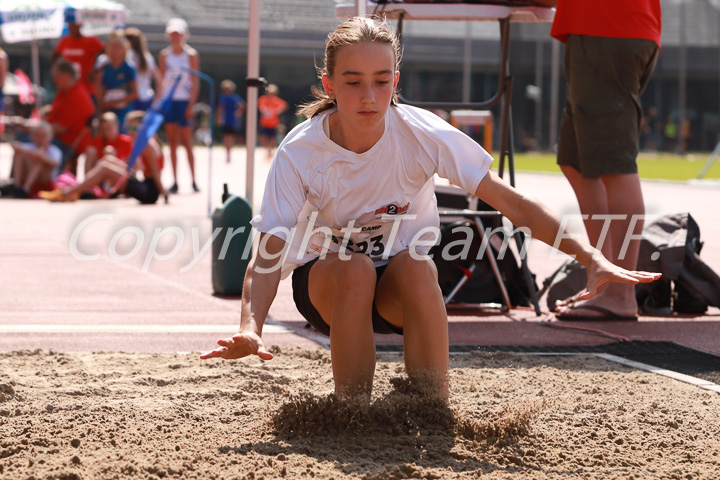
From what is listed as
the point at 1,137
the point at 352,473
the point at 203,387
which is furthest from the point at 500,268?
the point at 1,137

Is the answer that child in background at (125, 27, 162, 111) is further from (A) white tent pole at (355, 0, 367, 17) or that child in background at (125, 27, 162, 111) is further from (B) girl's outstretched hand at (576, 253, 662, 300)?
(B) girl's outstretched hand at (576, 253, 662, 300)

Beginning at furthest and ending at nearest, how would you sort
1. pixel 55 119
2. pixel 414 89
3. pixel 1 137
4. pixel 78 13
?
pixel 414 89
pixel 1 137
pixel 78 13
pixel 55 119

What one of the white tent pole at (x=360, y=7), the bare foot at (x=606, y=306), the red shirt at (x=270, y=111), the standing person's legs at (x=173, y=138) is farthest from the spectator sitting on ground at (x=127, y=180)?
the red shirt at (x=270, y=111)

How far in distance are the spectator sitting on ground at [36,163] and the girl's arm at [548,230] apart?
11.2m

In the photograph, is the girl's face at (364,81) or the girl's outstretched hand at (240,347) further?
the girl's face at (364,81)

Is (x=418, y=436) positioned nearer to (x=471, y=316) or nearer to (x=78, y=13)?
(x=471, y=316)

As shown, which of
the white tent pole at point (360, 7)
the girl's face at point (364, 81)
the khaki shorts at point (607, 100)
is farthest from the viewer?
the khaki shorts at point (607, 100)

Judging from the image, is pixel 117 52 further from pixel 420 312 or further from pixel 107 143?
pixel 420 312

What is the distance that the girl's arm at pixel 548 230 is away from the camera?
2.98m

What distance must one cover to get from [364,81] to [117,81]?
40.1ft

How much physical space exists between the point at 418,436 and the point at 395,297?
18.9 inches

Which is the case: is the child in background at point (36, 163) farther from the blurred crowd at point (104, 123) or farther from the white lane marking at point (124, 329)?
the white lane marking at point (124, 329)

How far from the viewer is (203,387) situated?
4.11m

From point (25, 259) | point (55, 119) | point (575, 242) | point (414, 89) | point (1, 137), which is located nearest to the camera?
point (575, 242)
